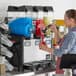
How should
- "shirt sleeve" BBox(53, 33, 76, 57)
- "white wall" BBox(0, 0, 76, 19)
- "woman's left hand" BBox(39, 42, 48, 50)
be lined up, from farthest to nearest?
"white wall" BBox(0, 0, 76, 19)
"woman's left hand" BBox(39, 42, 48, 50)
"shirt sleeve" BBox(53, 33, 76, 57)

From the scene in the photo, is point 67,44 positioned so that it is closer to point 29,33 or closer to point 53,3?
point 29,33

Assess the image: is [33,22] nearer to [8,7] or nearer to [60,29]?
[8,7]

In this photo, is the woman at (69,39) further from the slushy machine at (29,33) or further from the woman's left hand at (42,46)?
the slushy machine at (29,33)

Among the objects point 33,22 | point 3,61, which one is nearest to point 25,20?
point 33,22

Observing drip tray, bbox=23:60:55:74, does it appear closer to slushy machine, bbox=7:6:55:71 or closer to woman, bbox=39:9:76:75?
slushy machine, bbox=7:6:55:71

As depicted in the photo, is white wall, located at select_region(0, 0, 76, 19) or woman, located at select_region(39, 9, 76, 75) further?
white wall, located at select_region(0, 0, 76, 19)

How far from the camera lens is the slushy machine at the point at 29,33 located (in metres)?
2.92

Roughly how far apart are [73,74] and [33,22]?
77 centimetres

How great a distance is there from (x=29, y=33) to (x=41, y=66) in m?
0.40

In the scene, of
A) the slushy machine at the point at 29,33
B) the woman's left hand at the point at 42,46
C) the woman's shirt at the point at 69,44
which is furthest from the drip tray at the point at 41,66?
the woman's shirt at the point at 69,44

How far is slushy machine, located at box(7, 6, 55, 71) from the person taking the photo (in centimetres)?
292

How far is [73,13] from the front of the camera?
9.60 feet

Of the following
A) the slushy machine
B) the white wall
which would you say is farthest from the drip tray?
the white wall

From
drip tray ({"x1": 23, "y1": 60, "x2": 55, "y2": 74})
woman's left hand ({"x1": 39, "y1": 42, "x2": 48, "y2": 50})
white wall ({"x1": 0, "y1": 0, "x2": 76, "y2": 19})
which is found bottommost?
Result: drip tray ({"x1": 23, "y1": 60, "x2": 55, "y2": 74})
